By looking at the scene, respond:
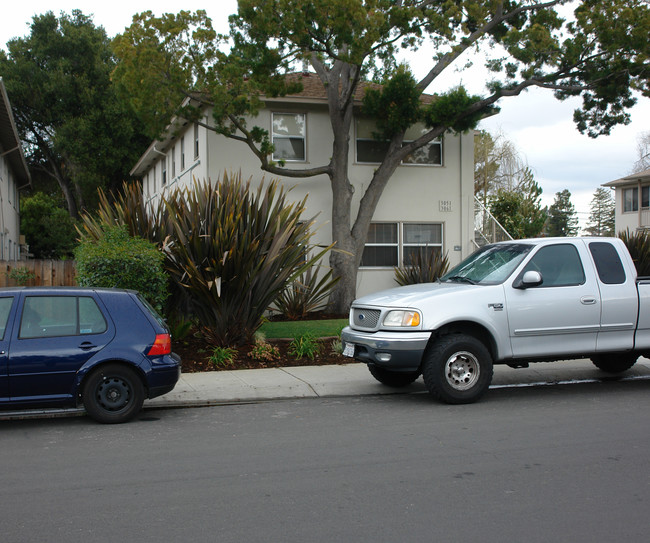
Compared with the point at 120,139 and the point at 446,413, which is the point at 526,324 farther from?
the point at 120,139

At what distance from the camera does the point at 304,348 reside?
1129 centimetres

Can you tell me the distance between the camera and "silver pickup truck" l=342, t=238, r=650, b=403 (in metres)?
8.02

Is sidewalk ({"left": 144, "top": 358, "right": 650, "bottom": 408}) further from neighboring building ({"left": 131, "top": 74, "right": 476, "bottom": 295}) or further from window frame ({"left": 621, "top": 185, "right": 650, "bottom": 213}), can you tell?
window frame ({"left": 621, "top": 185, "right": 650, "bottom": 213})

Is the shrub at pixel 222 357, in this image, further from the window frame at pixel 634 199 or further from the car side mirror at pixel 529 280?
the window frame at pixel 634 199

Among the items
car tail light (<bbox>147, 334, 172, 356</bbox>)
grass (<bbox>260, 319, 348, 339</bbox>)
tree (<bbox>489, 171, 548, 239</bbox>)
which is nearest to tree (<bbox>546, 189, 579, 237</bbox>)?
tree (<bbox>489, 171, 548, 239</bbox>)

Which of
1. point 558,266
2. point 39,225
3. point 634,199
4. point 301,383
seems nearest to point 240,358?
point 301,383

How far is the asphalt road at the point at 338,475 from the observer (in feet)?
14.3

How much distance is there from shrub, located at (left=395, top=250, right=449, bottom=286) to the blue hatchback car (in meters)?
11.8

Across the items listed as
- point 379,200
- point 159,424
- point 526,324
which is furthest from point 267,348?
point 379,200

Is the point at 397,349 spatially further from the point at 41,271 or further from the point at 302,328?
the point at 41,271

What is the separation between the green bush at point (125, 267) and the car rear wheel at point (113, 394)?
296cm

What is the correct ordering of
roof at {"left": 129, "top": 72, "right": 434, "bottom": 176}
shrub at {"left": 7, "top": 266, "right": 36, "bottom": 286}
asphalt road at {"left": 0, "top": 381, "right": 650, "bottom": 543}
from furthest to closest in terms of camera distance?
roof at {"left": 129, "top": 72, "right": 434, "bottom": 176} → shrub at {"left": 7, "top": 266, "right": 36, "bottom": 286} → asphalt road at {"left": 0, "top": 381, "right": 650, "bottom": 543}

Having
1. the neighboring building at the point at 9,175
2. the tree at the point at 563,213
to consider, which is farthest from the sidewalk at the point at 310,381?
the tree at the point at 563,213

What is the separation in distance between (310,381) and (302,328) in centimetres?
496
